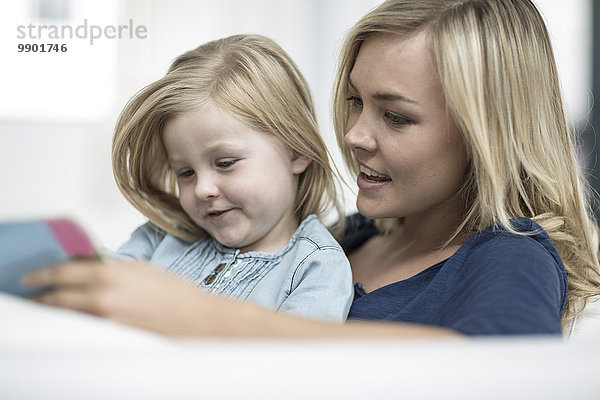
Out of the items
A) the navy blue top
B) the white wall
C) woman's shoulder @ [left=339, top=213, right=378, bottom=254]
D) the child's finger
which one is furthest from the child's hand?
the white wall

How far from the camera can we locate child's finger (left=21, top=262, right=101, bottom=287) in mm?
573

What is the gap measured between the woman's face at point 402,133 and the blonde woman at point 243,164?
113mm

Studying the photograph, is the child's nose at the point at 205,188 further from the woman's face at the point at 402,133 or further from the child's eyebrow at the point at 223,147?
the woman's face at the point at 402,133

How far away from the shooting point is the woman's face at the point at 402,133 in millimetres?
897

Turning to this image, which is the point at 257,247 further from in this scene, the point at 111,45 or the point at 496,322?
the point at 111,45

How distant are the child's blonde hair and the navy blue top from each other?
0.69ft

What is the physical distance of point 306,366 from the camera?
494 mm

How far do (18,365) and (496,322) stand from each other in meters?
0.40

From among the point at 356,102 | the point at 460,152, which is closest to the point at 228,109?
the point at 356,102

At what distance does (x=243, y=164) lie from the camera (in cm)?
100

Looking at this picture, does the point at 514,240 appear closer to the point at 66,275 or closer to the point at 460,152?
the point at 460,152

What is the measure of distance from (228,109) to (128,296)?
481 millimetres

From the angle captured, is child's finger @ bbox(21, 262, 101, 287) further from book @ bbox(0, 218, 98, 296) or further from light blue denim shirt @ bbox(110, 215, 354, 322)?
light blue denim shirt @ bbox(110, 215, 354, 322)

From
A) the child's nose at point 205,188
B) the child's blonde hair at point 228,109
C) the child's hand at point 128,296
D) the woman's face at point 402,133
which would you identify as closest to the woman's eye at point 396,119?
the woman's face at point 402,133
